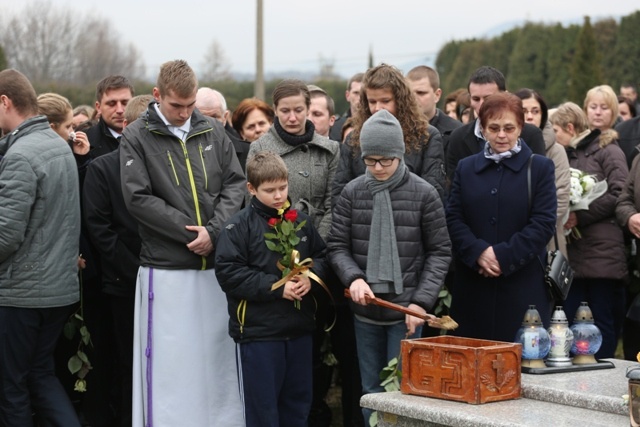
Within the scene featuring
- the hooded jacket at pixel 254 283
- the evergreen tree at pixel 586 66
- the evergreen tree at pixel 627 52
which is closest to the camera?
the hooded jacket at pixel 254 283

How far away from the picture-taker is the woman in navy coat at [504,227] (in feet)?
20.1

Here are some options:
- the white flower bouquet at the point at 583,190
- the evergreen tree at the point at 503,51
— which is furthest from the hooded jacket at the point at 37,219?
the evergreen tree at the point at 503,51

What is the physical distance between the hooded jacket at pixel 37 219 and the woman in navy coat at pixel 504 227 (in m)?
A: 2.29

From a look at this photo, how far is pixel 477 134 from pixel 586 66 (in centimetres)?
1742

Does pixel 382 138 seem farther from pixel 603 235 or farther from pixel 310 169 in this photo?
pixel 603 235

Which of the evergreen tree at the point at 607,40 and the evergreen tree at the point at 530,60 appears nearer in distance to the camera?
the evergreen tree at the point at 607,40

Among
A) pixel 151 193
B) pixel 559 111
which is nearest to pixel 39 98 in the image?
pixel 151 193

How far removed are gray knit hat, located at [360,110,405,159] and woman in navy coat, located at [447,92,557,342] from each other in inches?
22.9

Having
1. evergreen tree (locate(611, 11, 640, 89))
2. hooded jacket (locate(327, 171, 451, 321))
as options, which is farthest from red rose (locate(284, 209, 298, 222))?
evergreen tree (locate(611, 11, 640, 89))

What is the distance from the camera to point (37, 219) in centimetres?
632

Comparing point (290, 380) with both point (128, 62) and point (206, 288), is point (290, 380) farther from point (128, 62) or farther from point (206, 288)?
point (128, 62)

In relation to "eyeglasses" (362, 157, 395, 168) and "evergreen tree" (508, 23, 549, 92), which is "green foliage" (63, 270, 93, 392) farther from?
"evergreen tree" (508, 23, 549, 92)

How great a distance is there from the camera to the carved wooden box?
531 cm

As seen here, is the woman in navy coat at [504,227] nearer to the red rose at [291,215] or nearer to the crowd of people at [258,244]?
the crowd of people at [258,244]
